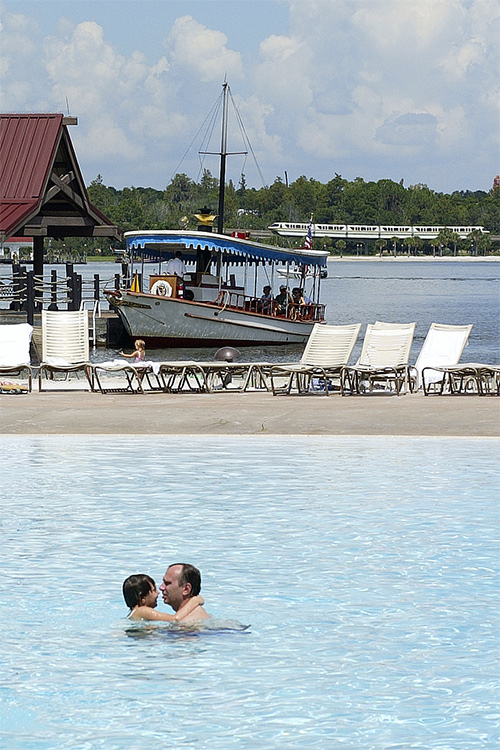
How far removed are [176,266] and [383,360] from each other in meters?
15.4

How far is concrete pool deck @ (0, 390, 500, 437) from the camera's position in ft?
38.7

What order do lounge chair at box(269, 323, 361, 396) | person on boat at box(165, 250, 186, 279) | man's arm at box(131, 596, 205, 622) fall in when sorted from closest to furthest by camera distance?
man's arm at box(131, 596, 205, 622), lounge chair at box(269, 323, 361, 396), person on boat at box(165, 250, 186, 279)

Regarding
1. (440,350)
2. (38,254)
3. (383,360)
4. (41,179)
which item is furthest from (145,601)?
(38,254)

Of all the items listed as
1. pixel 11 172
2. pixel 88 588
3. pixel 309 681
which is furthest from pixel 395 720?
pixel 11 172

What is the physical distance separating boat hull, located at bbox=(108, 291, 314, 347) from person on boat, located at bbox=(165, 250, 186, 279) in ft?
2.51

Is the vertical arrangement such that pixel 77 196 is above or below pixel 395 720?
above

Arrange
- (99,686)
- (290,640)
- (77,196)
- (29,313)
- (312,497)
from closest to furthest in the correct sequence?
(99,686) → (290,640) → (312,497) → (29,313) → (77,196)

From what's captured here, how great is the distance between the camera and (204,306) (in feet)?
104

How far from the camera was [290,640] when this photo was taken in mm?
6508

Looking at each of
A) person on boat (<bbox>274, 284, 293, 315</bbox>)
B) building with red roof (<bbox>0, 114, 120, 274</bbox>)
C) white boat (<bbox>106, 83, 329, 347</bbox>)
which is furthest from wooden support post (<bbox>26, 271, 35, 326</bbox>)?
person on boat (<bbox>274, 284, 293, 315</bbox>)

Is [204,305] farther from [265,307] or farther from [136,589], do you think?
[136,589]

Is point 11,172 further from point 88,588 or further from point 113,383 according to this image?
point 88,588

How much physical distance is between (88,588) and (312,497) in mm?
2745

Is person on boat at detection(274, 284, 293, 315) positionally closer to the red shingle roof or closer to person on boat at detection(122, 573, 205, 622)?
the red shingle roof
